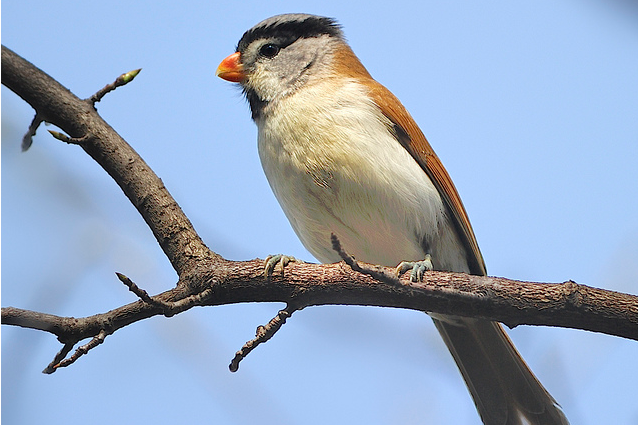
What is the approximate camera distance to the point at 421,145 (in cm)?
413

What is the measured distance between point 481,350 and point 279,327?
1.67 metres

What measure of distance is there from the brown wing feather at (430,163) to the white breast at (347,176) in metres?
0.08

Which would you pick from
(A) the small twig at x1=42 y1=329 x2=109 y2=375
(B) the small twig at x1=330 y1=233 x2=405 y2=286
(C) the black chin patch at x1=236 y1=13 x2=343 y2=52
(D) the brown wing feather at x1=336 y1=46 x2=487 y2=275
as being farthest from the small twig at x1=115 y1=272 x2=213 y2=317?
(C) the black chin patch at x1=236 y1=13 x2=343 y2=52

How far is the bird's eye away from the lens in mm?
4480

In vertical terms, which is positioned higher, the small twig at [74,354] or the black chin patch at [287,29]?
the black chin patch at [287,29]

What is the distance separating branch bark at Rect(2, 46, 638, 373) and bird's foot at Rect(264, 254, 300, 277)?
20mm

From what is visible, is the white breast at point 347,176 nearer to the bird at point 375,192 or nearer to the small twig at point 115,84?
the bird at point 375,192

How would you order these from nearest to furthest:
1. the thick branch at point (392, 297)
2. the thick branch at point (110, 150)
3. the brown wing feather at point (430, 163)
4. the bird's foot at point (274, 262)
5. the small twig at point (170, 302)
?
the small twig at point (170, 302) < the thick branch at point (392, 297) < the bird's foot at point (274, 262) < the thick branch at point (110, 150) < the brown wing feather at point (430, 163)

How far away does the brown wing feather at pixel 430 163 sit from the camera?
4.03 m

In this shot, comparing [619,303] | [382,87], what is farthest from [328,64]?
[619,303]

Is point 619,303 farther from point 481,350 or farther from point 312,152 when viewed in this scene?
point 312,152

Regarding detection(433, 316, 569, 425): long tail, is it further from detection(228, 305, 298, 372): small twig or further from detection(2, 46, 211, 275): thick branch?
detection(2, 46, 211, 275): thick branch

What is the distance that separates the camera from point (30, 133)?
3330 mm

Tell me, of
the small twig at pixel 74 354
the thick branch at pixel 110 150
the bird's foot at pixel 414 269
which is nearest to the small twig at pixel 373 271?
the bird's foot at pixel 414 269
